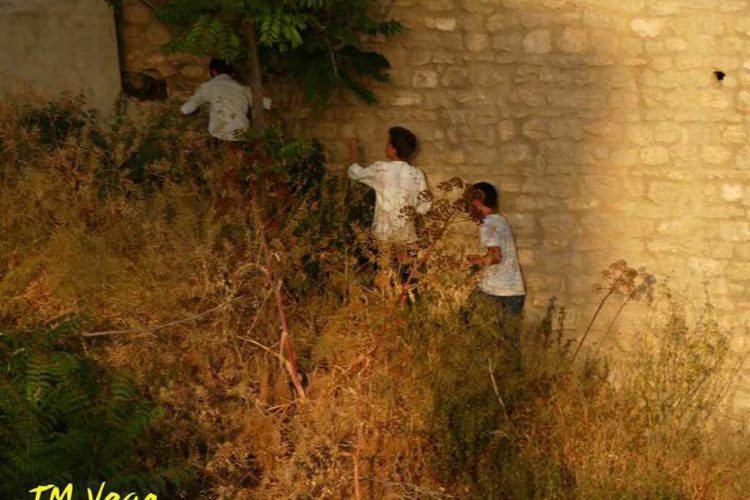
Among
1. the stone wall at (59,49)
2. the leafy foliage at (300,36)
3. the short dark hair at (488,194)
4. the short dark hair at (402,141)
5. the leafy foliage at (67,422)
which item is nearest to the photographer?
the leafy foliage at (67,422)

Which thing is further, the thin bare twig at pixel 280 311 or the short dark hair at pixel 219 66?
the short dark hair at pixel 219 66

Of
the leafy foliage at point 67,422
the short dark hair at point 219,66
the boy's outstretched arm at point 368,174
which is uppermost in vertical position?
the short dark hair at point 219,66

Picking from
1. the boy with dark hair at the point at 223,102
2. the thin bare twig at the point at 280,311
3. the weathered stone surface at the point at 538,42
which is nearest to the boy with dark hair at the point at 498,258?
the weathered stone surface at the point at 538,42

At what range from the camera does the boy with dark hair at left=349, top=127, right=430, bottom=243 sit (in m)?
6.23

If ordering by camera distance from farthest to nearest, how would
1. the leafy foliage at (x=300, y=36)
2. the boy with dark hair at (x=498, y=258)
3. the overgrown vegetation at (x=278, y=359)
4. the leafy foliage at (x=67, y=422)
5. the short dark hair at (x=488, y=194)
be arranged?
the short dark hair at (x=488, y=194) → the boy with dark hair at (x=498, y=258) → the leafy foliage at (x=300, y=36) → the overgrown vegetation at (x=278, y=359) → the leafy foliage at (x=67, y=422)

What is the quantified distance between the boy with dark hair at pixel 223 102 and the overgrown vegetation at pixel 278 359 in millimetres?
261

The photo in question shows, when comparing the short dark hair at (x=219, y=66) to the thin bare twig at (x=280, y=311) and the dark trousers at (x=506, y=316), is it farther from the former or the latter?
the dark trousers at (x=506, y=316)

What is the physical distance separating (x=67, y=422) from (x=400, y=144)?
10.2 ft

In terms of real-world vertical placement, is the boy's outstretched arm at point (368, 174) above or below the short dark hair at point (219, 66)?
below

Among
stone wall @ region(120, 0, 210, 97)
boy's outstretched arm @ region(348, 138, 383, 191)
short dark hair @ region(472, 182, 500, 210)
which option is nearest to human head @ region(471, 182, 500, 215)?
short dark hair @ region(472, 182, 500, 210)

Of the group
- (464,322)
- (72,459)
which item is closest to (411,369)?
(464,322)

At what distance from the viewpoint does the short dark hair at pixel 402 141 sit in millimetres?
6633

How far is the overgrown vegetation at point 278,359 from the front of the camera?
480cm

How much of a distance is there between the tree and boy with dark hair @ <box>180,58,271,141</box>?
12 cm
